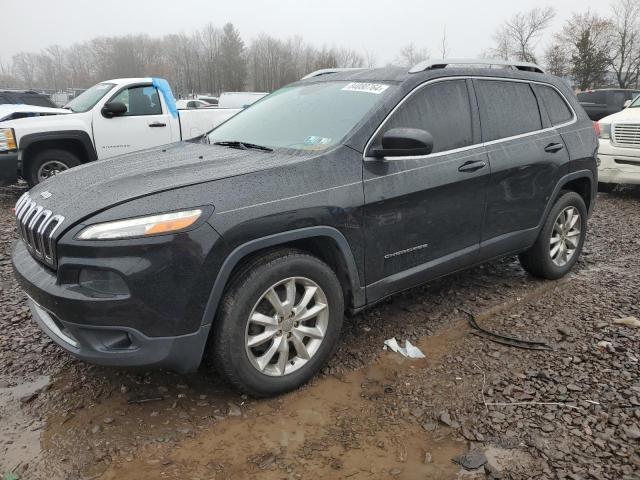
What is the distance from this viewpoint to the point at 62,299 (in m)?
2.37

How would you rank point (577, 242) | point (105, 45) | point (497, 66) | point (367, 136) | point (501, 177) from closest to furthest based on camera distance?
point (367, 136) < point (501, 177) < point (497, 66) < point (577, 242) < point (105, 45)

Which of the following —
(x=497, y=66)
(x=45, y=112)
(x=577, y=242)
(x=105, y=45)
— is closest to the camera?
(x=497, y=66)

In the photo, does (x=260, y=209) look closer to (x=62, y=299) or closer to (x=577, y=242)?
(x=62, y=299)

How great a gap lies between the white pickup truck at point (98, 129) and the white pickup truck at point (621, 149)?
648 centimetres

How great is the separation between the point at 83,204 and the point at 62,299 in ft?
1.54

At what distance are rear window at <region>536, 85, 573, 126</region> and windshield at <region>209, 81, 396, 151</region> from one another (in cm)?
174

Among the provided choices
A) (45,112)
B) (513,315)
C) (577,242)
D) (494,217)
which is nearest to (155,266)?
(494,217)

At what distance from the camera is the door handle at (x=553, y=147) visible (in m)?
4.10

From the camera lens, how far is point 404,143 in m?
2.91

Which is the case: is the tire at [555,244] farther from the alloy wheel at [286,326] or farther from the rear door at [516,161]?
the alloy wheel at [286,326]

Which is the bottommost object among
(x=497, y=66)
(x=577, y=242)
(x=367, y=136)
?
(x=577, y=242)

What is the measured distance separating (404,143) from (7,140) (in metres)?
6.55

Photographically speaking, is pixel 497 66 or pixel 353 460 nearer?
pixel 353 460

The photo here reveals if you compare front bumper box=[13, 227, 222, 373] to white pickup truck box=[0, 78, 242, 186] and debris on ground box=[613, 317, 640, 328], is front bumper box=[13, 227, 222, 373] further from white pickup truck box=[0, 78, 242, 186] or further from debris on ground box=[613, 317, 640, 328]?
white pickup truck box=[0, 78, 242, 186]
